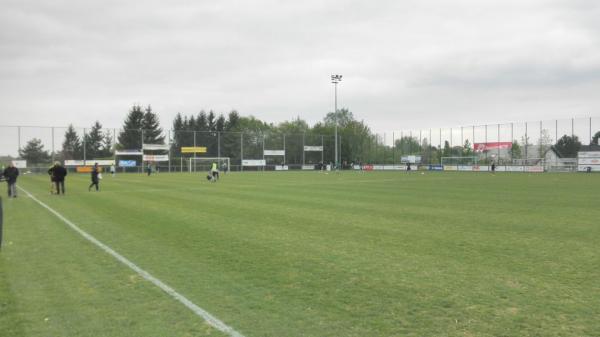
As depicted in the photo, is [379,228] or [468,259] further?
[379,228]

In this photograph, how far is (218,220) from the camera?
1279 cm

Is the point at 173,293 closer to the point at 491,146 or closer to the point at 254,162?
the point at 491,146

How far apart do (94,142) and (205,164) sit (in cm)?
1754

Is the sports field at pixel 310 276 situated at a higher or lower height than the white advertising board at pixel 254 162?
lower

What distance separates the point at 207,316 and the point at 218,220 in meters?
8.02

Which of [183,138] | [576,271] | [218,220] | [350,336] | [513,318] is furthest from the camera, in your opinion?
[183,138]

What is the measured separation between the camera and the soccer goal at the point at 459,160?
6689 cm

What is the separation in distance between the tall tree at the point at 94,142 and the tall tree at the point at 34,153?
→ 5.56 meters

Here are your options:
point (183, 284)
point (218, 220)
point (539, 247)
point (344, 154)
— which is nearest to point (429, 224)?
point (539, 247)

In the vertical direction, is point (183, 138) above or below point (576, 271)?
above

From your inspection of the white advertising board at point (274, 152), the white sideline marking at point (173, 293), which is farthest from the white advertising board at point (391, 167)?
the white sideline marking at point (173, 293)

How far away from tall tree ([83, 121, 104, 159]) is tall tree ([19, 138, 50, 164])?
5562 mm

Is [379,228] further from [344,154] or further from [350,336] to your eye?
[344,154]

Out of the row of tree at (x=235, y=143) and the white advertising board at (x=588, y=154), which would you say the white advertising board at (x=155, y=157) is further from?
the white advertising board at (x=588, y=154)
